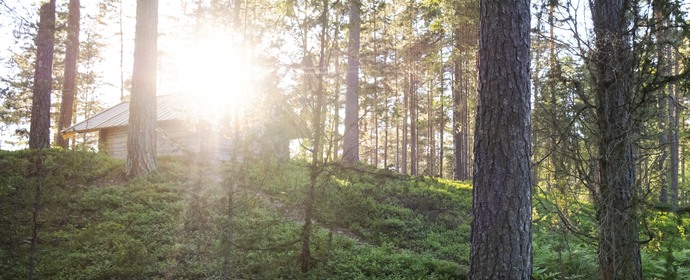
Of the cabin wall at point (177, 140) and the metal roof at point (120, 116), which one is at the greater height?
the metal roof at point (120, 116)

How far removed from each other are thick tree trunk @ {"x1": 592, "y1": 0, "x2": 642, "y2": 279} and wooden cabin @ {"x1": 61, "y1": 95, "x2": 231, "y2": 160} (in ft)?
45.2

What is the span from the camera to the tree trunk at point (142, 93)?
1031 cm

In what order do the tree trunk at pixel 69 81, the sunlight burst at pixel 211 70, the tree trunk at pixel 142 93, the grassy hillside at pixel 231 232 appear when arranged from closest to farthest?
the grassy hillside at pixel 231 232 < the tree trunk at pixel 142 93 < the sunlight burst at pixel 211 70 < the tree trunk at pixel 69 81

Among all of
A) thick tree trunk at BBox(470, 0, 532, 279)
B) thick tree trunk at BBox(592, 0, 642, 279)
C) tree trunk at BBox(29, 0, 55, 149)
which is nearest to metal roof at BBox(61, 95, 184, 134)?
tree trunk at BBox(29, 0, 55, 149)

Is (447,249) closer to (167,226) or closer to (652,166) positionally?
(652,166)

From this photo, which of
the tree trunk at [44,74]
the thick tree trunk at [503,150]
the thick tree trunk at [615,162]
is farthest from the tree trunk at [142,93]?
the thick tree trunk at [615,162]

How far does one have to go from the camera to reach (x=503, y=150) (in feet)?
11.8

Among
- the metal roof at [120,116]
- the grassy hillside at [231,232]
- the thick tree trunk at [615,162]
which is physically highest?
the metal roof at [120,116]

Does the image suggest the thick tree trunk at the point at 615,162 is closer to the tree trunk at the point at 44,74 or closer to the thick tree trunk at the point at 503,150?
the thick tree trunk at the point at 503,150

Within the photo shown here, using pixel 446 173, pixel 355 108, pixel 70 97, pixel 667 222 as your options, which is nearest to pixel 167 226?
pixel 355 108

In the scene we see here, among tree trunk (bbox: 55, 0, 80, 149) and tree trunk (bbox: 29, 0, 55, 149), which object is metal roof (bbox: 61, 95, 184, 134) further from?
tree trunk (bbox: 29, 0, 55, 149)

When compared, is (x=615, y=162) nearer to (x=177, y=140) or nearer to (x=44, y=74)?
(x=44, y=74)

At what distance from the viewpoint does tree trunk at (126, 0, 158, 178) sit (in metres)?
10.3

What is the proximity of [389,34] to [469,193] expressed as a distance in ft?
45.1
